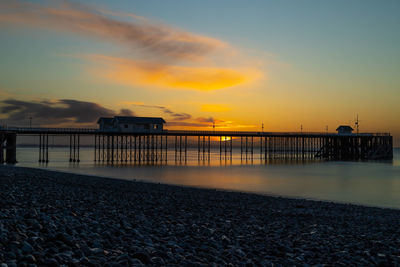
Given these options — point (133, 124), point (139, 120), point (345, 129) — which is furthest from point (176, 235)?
point (345, 129)

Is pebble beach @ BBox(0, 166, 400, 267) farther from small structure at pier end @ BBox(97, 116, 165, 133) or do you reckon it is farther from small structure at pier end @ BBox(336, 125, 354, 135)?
small structure at pier end @ BBox(336, 125, 354, 135)

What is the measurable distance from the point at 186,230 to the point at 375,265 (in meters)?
4.19

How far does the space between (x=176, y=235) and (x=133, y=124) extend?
51091 mm

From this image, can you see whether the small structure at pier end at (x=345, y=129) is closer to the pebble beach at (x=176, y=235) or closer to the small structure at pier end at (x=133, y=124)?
the small structure at pier end at (x=133, y=124)

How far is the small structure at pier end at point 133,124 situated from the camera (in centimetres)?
5744

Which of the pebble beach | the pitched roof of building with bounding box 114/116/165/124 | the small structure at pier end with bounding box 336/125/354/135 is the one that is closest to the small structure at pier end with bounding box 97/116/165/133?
the pitched roof of building with bounding box 114/116/165/124

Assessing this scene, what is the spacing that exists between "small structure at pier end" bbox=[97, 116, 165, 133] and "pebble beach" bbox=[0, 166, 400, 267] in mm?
45233

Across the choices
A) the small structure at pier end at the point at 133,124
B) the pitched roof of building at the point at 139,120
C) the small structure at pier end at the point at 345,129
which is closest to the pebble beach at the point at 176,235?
the small structure at pier end at the point at 133,124

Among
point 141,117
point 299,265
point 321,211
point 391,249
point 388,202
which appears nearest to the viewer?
point 299,265

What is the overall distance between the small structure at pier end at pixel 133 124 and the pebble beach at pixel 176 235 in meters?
45.2

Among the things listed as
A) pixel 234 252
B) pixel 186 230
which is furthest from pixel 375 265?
pixel 186 230

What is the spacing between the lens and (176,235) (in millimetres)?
8148

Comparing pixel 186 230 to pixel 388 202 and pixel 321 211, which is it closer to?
pixel 321 211

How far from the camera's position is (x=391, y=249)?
8.34 m
